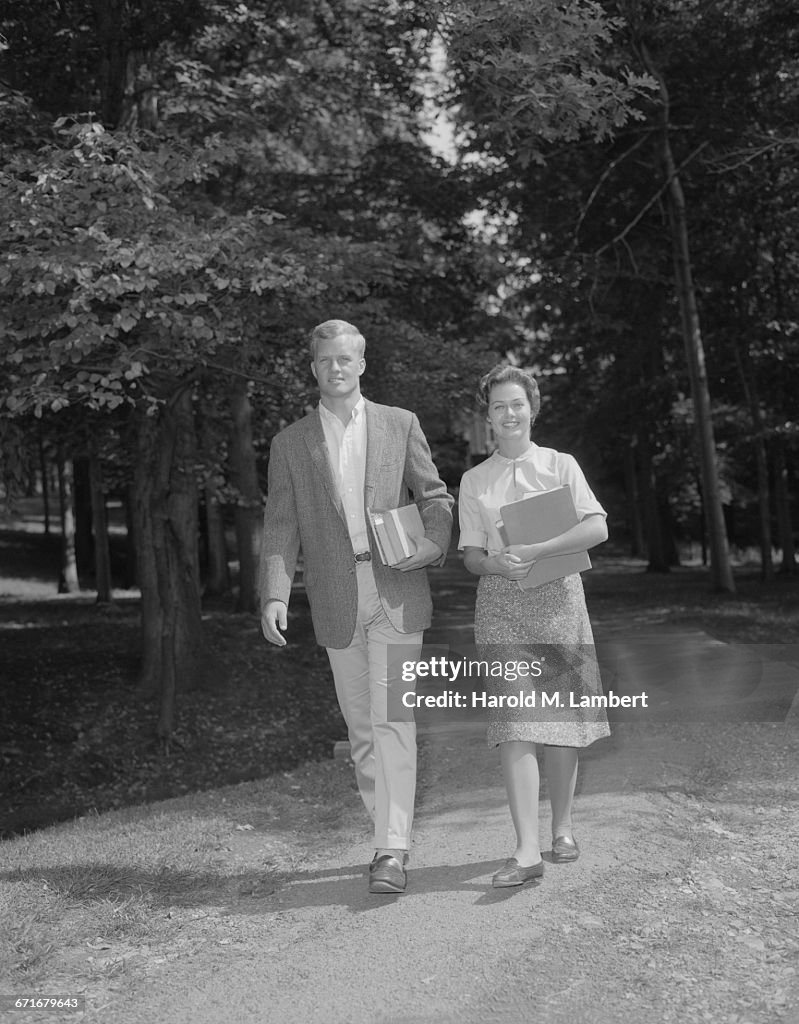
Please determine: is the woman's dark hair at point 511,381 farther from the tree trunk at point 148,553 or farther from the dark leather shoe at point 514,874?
the tree trunk at point 148,553

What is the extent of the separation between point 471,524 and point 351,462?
0.61 metres

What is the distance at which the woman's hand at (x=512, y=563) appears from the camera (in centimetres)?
500

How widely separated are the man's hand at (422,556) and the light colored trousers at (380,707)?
0.21m

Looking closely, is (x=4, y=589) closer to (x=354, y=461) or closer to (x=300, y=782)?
(x=300, y=782)

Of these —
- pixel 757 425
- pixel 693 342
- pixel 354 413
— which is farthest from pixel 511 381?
pixel 757 425

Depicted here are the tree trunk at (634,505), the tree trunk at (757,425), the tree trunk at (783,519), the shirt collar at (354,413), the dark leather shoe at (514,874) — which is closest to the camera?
the dark leather shoe at (514,874)

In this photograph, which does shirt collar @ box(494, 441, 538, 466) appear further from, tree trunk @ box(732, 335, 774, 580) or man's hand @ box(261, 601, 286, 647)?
tree trunk @ box(732, 335, 774, 580)

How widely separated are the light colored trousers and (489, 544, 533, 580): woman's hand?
1.69ft

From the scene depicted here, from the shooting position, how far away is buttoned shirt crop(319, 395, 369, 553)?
5305 mm

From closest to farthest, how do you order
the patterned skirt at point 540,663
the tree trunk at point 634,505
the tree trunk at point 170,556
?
the patterned skirt at point 540,663
the tree trunk at point 170,556
the tree trunk at point 634,505

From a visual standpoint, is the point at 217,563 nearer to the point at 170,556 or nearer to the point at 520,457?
the point at 170,556

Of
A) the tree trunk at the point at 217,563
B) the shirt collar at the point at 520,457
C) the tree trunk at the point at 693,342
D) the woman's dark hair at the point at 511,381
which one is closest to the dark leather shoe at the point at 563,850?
the shirt collar at the point at 520,457

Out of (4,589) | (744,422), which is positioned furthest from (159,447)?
(4,589)

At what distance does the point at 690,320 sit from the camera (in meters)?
20.9
